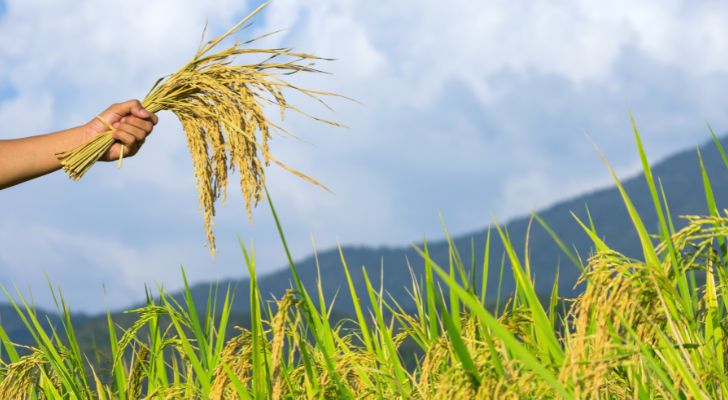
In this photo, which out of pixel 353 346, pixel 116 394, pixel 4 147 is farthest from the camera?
pixel 116 394

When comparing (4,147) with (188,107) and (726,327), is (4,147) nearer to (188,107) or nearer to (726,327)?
(188,107)

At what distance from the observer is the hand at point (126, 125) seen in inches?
152

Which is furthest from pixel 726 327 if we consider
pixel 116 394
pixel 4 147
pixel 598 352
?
pixel 4 147

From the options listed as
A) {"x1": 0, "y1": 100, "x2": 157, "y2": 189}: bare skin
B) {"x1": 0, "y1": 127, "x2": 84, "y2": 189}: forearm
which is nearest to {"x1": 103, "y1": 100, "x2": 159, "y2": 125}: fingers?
{"x1": 0, "y1": 100, "x2": 157, "y2": 189}: bare skin

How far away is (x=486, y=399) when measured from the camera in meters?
2.14

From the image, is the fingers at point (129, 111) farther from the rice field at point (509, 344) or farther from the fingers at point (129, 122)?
the rice field at point (509, 344)

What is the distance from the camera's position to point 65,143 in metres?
4.04

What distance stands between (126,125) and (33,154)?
1.86 ft

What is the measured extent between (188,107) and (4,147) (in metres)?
1.12

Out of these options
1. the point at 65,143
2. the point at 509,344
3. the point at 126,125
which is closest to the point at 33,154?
the point at 65,143

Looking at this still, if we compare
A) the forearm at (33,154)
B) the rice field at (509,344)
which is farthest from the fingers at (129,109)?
the rice field at (509,344)

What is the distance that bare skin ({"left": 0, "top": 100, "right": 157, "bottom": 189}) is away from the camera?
389 centimetres

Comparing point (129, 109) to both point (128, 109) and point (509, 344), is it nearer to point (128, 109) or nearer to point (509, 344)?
point (128, 109)

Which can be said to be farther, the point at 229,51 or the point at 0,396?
the point at 229,51
